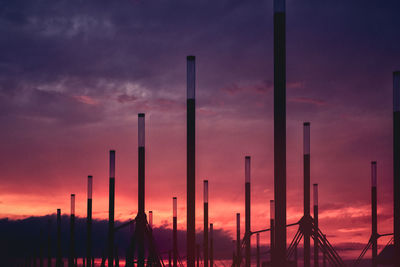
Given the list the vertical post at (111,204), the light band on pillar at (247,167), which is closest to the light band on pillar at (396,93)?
the vertical post at (111,204)

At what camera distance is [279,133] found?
66.4 ft

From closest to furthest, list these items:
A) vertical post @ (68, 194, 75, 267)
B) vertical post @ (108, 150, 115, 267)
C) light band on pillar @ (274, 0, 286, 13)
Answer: light band on pillar @ (274, 0, 286, 13) < vertical post @ (108, 150, 115, 267) < vertical post @ (68, 194, 75, 267)

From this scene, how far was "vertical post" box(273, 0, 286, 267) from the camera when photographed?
20.0 m

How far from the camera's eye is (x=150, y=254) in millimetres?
46312

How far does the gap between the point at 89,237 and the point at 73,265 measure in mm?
9742

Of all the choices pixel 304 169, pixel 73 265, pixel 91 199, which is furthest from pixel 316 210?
pixel 73 265

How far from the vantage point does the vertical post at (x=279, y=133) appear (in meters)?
20.0

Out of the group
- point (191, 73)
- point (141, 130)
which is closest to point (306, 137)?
point (141, 130)

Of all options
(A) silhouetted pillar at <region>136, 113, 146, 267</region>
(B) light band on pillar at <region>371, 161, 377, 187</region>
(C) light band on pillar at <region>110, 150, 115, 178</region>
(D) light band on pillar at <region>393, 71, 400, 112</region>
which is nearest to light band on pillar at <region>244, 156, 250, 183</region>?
(B) light band on pillar at <region>371, 161, 377, 187</region>

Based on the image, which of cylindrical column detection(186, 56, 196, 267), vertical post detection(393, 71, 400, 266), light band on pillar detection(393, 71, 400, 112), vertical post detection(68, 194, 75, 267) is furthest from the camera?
vertical post detection(68, 194, 75, 267)

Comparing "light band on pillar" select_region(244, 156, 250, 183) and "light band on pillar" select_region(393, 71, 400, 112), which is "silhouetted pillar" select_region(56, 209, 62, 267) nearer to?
"light band on pillar" select_region(244, 156, 250, 183)

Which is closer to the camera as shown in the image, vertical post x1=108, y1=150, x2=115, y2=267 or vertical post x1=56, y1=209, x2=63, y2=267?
vertical post x1=108, y1=150, x2=115, y2=267

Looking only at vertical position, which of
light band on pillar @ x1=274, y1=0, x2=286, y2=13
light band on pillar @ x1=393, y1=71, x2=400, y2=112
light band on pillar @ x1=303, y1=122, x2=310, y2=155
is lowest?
light band on pillar @ x1=303, y1=122, x2=310, y2=155

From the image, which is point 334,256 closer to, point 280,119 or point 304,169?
point 304,169
